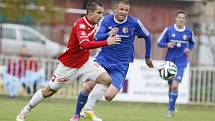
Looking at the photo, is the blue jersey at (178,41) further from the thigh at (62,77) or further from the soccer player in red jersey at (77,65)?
the thigh at (62,77)

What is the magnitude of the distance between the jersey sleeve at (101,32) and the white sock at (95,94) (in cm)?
86

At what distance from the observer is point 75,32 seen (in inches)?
545

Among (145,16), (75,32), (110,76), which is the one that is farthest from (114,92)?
(145,16)

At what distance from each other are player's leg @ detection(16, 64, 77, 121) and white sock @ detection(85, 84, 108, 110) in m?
0.59

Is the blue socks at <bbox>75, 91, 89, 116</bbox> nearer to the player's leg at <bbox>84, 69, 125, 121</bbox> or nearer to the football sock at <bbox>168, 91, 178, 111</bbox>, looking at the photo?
the player's leg at <bbox>84, 69, 125, 121</bbox>

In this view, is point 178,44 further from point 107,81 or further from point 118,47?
point 107,81

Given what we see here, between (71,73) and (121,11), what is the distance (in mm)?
1592

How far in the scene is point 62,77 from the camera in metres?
13.8

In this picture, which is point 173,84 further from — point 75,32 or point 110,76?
point 75,32

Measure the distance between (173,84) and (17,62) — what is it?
7187 mm

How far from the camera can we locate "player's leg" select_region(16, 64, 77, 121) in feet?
44.8

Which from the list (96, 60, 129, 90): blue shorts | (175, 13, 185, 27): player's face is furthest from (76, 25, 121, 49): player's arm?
(175, 13, 185, 27): player's face

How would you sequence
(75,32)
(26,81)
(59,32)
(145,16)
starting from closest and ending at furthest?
(75,32) → (26,81) → (59,32) → (145,16)

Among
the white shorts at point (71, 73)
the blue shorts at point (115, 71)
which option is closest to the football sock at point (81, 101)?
the white shorts at point (71, 73)
